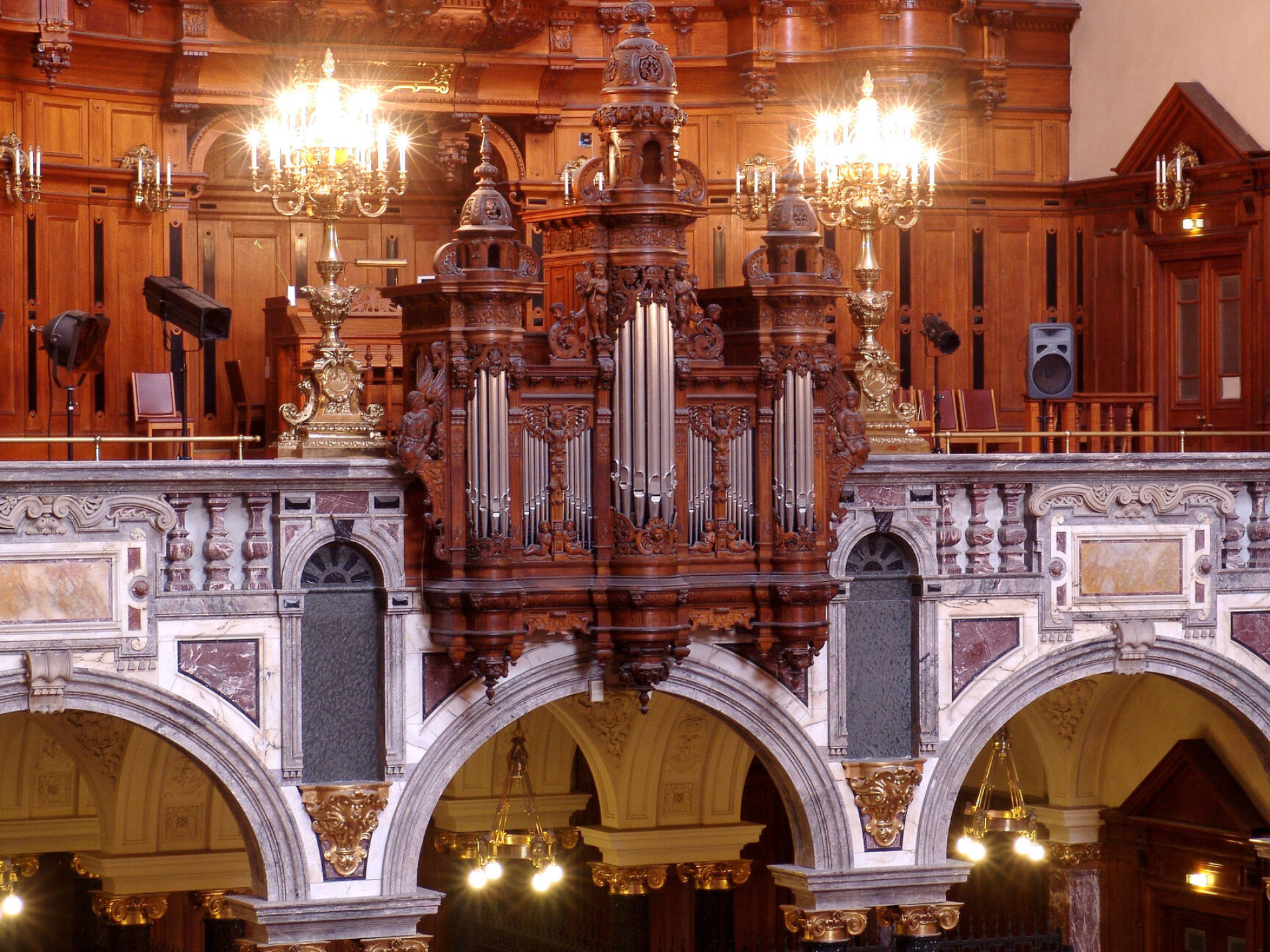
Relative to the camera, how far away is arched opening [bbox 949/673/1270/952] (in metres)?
18.9

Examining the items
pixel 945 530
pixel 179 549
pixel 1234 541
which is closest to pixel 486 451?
pixel 179 549

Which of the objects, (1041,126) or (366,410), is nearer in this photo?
(366,410)

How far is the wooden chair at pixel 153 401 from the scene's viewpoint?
1877 centimetres

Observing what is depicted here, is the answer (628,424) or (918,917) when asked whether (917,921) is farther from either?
(628,424)

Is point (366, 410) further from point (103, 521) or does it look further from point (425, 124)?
point (425, 124)

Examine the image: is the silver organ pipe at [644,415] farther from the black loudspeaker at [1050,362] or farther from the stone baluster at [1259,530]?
the stone baluster at [1259,530]

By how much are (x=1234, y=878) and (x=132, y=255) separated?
9.73 meters

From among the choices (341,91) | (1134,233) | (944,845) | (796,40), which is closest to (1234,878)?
(944,845)

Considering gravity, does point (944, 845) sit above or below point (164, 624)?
below

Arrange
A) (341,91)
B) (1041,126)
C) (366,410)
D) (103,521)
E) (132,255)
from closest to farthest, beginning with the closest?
(103,521)
(366,410)
(341,91)
(132,255)
(1041,126)

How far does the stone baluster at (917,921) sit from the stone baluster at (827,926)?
0.75ft

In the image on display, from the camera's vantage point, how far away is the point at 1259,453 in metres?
17.0

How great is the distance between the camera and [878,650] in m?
16.5

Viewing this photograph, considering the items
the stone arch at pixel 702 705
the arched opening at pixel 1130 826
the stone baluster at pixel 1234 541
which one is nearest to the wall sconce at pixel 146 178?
the stone arch at pixel 702 705
